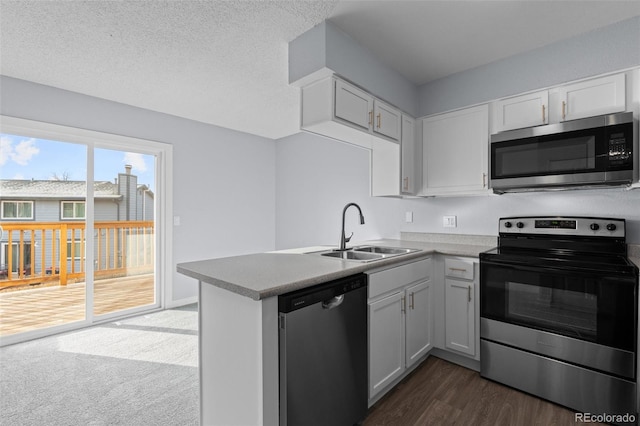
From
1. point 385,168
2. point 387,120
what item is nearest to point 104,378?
point 385,168

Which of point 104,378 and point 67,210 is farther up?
point 67,210

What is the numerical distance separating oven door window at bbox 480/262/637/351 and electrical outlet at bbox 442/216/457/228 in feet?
2.68

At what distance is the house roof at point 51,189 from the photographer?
2922 millimetres

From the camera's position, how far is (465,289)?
234 cm

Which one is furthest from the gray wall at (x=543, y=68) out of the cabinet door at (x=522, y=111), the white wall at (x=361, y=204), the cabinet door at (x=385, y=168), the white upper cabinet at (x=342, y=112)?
the white wall at (x=361, y=204)

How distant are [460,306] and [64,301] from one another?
153 inches

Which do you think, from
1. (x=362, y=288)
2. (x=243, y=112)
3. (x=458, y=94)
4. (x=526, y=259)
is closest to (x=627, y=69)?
(x=458, y=94)

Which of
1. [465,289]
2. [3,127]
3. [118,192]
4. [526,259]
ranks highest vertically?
[3,127]

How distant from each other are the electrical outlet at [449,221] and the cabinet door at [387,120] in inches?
36.2

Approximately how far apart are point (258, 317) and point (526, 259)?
5.79 ft

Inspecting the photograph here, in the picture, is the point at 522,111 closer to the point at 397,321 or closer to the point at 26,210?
the point at 397,321

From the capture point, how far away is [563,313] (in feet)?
6.21

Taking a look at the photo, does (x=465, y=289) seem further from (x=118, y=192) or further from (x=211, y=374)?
(x=118, y=192)

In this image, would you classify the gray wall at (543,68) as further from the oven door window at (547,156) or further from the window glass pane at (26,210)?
the window glass pane at (26,210)
